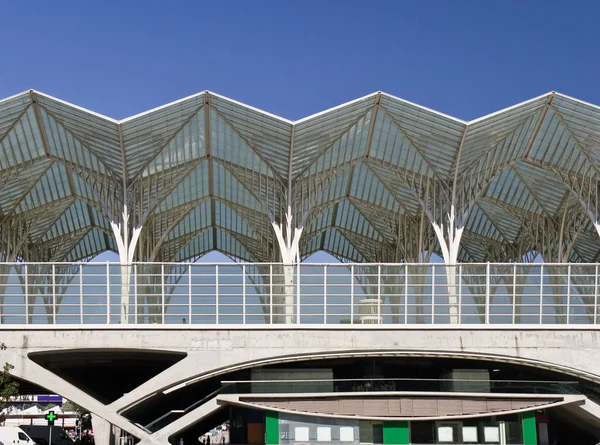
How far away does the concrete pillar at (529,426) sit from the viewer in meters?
35.8

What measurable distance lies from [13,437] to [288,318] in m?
28.7

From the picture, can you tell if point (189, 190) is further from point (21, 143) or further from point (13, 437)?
point (13, 437)

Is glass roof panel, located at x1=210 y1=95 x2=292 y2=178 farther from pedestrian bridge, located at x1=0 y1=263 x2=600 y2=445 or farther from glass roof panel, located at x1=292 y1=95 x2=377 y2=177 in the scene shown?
pedestrian bridge, located at x1=0 y1=263 x2=600 y2=445

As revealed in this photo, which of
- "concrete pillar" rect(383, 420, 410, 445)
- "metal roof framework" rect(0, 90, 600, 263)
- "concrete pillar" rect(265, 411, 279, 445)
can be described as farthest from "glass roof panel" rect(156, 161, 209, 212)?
"concrete pillar" rect(383, 420, 410, 445)

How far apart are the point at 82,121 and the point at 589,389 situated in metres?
30.5

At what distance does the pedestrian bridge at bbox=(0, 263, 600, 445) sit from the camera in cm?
3741

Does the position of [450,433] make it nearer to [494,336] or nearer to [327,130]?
[494,336]

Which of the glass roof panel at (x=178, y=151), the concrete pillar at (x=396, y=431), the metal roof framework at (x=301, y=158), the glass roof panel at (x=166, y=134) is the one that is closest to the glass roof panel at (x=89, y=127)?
the metal roof framework at (x=301, y=158)

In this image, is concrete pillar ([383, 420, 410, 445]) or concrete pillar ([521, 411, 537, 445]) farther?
concrete pillar ([521, 411, 537, 445])

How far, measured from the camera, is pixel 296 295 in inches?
1480

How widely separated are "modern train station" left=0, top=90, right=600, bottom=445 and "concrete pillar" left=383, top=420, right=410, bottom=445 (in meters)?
0.06

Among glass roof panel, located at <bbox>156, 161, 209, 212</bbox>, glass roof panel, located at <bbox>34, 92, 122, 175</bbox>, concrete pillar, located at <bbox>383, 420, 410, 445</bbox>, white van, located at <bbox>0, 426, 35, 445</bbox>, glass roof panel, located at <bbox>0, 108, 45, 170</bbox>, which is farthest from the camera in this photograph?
glass roof panel, located at <bbox>156, 161, 209, 212</bbox>

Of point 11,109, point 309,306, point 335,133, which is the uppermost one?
point 11,109

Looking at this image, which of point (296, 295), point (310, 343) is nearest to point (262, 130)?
point (296, 295)
